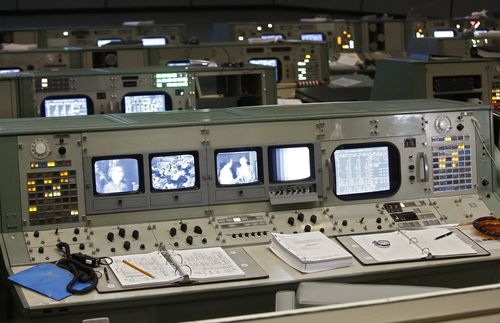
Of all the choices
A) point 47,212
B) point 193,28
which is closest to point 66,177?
point 47,212

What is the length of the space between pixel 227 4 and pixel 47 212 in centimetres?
1178

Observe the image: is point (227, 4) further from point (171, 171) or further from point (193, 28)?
point (171, 171)

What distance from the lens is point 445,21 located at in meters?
11.2

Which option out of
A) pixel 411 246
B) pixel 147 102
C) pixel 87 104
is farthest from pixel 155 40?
pixel 411 246

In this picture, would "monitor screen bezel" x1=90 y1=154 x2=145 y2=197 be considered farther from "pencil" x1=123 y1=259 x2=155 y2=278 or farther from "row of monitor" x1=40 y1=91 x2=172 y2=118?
"row of monitor" x1=40 y1=91 x2=172 y2=118

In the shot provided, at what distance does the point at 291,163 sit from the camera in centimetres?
356

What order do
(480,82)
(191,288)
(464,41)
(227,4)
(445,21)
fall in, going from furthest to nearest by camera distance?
(227,4) < (445,21) < (464,41) < (480,82) < (191,288)

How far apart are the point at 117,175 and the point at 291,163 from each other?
684mm

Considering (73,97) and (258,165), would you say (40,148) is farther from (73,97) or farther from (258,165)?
(73,97)

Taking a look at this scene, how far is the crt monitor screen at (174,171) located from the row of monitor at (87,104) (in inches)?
92.1

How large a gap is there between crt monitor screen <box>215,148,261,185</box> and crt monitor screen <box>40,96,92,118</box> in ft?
7.93

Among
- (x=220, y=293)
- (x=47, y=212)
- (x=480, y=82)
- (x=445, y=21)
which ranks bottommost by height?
(x=220, y=293)

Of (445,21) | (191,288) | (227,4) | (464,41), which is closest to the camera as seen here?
(191,288)

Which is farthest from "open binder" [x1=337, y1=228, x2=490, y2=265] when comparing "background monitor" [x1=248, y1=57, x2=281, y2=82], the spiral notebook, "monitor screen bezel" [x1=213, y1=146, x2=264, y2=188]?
"background monitor" [x1=248, y1=57, x2=281, y2=82]
